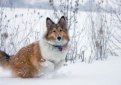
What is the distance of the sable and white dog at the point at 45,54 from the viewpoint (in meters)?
5.91

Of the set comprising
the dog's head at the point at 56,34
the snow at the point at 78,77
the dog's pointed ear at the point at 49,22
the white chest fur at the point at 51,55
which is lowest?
the snow at the point at 78,77

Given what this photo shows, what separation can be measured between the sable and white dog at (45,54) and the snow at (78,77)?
0.68 feet

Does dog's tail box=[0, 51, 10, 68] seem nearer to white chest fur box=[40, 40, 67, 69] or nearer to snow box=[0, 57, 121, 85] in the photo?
snow box=[0, 57, 121, 85]

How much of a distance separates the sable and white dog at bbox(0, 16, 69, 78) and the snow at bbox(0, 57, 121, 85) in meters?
0.21

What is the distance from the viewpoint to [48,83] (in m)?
4.87

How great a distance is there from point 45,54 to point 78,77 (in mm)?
822

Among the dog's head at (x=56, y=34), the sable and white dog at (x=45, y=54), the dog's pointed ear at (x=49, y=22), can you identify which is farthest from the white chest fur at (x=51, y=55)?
the dog's pointed ear at (x=49, y=22)

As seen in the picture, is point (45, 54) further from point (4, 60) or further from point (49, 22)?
point (4, 60)

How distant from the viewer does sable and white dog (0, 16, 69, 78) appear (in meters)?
5.91

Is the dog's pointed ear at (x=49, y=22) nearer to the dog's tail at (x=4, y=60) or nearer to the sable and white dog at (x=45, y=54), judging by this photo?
the sable and white dog at (x=45, y=54)

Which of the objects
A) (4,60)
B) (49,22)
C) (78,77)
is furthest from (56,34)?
(4,60)

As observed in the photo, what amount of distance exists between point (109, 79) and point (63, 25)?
5.00ft

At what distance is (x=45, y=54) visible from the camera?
19.4 ft

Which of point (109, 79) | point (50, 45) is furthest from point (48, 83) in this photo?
point (50, 45)
